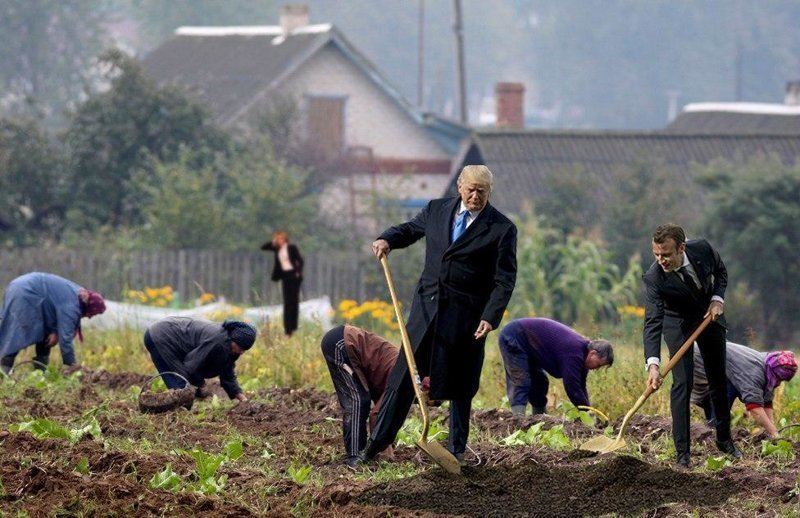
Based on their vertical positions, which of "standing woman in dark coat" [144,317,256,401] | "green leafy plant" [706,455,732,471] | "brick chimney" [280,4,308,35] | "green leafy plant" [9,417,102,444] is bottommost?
"green leafy plant" [706,455,732,471]

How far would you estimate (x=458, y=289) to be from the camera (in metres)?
9.73

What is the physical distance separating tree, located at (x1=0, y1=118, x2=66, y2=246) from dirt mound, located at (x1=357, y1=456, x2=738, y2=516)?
25.2 m

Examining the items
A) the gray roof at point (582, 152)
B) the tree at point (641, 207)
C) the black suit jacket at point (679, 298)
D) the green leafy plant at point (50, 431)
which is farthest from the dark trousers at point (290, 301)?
the gray roof at point (582, 152)

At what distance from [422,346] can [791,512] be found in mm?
2327

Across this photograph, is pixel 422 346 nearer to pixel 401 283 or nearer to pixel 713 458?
pixel 713 458

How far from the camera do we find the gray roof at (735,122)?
46.0 meters

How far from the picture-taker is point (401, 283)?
29531mm

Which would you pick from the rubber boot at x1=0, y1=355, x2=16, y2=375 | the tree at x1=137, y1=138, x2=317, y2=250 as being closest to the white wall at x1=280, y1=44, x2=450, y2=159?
the tree at x1=137, y1=138, x2=317, y2=250

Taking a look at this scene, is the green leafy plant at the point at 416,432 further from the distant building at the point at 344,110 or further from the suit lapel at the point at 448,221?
the distant building at the point at 344,110

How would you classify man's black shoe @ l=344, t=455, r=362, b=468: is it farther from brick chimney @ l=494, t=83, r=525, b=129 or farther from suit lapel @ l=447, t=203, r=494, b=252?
brick chimney @ l=494, t=83, r=525, b=129

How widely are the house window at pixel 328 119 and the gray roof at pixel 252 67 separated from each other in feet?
3.26

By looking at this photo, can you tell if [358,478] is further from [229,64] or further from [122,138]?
[229,64]

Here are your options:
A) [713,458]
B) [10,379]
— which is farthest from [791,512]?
[10,379]

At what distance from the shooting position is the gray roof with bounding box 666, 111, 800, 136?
46.0 meters
